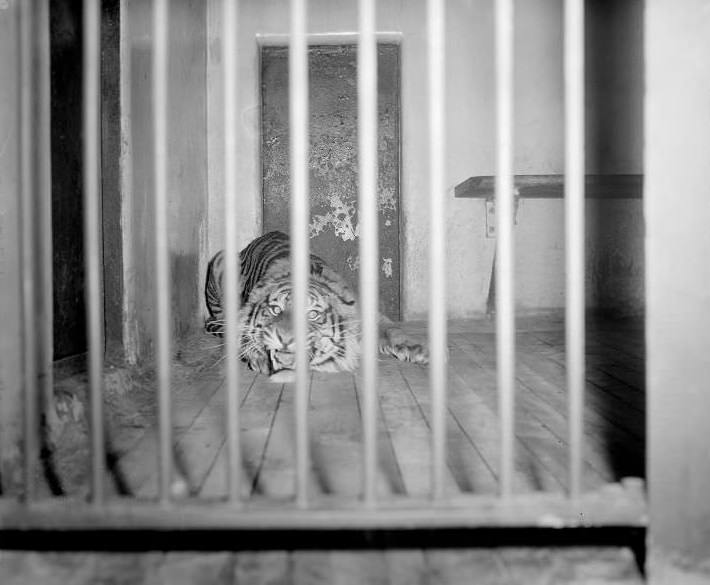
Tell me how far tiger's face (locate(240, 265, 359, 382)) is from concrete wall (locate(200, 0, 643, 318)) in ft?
5.47

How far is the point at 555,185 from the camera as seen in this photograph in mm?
3752

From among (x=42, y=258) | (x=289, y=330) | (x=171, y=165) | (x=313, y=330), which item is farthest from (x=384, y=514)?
(x=171, y=165)

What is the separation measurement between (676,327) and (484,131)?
151 inches

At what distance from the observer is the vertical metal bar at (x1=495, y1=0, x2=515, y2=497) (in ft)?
3.43

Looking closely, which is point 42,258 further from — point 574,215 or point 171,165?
point 171,165

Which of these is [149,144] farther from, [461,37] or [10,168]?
[461,37]

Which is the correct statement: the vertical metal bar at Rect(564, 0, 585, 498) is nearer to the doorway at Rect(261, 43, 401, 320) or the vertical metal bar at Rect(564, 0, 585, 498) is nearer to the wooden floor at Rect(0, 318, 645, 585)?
the wooden floor at Rect(0, 318, 645, 585)

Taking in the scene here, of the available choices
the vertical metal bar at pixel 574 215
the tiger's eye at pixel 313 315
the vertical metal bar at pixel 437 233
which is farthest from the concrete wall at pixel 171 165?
the vertical metal bar at pixel 574 215

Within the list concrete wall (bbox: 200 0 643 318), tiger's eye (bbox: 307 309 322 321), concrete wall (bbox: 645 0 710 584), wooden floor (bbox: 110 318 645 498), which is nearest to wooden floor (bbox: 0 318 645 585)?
wooden floor (bbox: 110 318 645 498)

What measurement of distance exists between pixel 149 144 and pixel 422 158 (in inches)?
87.4

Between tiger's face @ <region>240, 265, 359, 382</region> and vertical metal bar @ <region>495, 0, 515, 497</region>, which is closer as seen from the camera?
vertical metal bar @ <region>495, 0, 515, 497</region>

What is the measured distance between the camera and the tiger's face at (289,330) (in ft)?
8.87

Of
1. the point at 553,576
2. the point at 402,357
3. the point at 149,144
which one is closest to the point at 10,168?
the point at 553,576

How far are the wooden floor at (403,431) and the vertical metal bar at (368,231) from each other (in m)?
0.17
